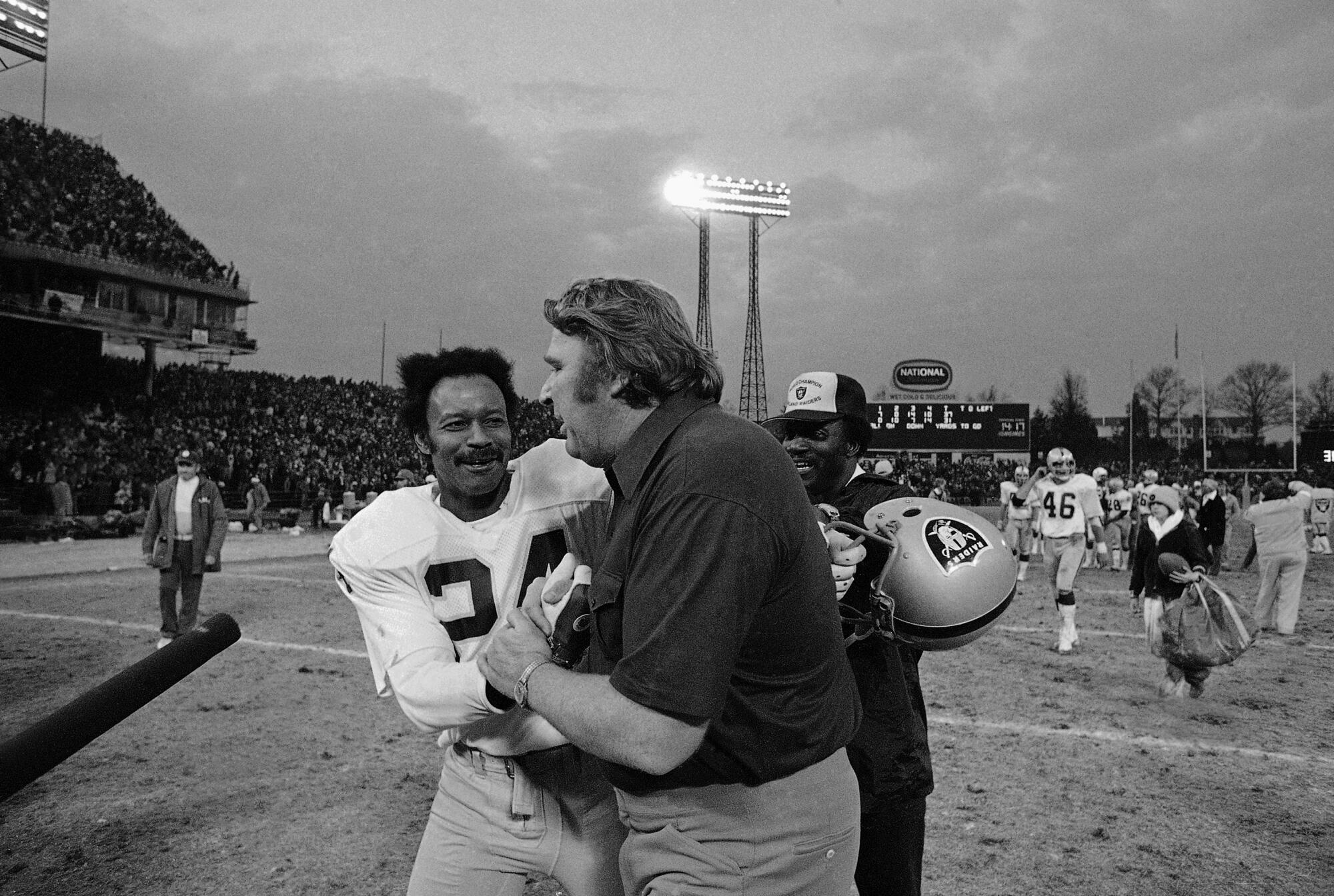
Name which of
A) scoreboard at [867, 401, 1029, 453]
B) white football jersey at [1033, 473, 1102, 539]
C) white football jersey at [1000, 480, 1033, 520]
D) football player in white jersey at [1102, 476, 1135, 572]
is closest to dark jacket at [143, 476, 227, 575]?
white football jersey at [1033, 473, 1102, 539]

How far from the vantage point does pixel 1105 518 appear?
61.7 ft

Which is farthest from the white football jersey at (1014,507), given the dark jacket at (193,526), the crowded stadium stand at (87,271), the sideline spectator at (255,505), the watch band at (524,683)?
the crowded stadium stand at (87,271)

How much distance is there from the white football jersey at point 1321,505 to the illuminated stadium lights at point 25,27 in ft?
148

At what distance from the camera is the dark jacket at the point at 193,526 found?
9.23 m

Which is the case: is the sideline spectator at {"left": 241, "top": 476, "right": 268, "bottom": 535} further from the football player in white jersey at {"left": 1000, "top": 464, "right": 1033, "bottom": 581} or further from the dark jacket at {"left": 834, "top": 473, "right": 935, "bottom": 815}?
the dark jacket at {"left": 834, "top": 473, "right": 935, "bottom": 815}

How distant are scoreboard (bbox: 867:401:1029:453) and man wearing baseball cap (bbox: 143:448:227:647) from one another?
27.7 m

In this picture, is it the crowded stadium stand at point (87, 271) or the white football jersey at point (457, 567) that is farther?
the crowded stadium stand at point (87, 271)

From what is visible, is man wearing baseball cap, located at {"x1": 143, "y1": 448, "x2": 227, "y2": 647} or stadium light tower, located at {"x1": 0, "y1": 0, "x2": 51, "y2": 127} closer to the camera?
man wearing baseball cap, located at {"x1": 143, "y1": 448, "x2": 227, "y2": 647}

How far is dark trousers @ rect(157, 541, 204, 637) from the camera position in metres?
9.20

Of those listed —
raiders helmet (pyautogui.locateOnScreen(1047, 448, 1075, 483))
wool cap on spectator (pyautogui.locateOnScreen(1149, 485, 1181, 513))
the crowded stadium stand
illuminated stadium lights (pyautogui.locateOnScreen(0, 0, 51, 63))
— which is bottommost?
wool cap on spectator (pyautogui.locateOnScreen(1149, 485, 1181, 513))

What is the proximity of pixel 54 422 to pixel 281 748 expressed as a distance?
29.9m

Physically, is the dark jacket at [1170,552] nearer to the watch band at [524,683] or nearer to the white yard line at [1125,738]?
the white yard line at [1125,738]

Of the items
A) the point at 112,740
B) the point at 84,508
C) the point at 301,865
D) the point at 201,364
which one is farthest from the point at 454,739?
the point at 201,364

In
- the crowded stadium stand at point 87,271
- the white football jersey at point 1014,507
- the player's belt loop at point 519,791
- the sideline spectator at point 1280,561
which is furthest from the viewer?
the crowded stadium stand at point 87,271
